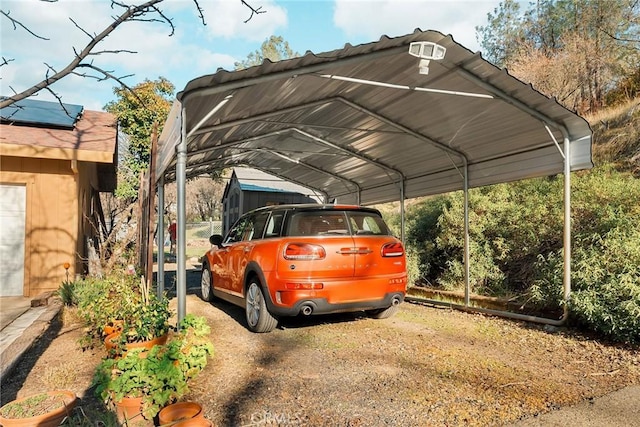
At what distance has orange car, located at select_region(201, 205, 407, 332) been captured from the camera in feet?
16.1

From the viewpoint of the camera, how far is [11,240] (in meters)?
7.30

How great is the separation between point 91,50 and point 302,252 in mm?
3201

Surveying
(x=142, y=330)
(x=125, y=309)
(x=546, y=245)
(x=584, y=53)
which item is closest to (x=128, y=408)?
(x=142, y=330)

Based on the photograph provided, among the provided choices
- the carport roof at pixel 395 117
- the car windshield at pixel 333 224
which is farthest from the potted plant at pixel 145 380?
the carport roof at pixel 395 117

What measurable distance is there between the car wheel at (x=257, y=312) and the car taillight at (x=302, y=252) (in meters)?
0.76

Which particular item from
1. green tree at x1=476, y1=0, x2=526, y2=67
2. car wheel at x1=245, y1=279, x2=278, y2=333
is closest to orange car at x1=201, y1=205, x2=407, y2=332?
car wheel at x1=245, y1=279, x2=278, y2=333

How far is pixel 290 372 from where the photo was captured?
3986mm

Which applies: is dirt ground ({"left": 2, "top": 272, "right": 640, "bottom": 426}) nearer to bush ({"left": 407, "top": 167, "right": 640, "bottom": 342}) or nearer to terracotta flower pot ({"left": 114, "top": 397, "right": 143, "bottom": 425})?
terracotta flower pot ({"left": 114, "top": 397, "right": 143, "bottom": 425})

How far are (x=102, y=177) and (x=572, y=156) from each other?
12.2m

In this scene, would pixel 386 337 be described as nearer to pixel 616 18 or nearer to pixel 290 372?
pixel 290 372

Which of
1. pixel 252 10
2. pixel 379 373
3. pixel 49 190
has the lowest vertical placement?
pixel 379 373

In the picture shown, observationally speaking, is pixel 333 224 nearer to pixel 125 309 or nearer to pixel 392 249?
pixel 392 249

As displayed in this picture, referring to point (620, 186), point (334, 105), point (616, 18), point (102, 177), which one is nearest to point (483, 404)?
point (334, 105)

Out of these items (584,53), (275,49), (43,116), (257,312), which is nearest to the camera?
(257,312)
